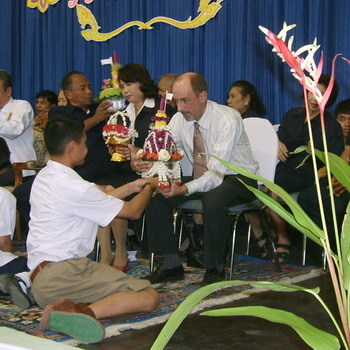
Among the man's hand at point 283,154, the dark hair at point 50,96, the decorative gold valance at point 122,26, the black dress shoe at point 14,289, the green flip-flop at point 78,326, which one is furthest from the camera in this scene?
the dark hair at point 50,96

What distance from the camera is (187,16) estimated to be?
5.88 metres

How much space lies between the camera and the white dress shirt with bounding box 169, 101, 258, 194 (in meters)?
3.65

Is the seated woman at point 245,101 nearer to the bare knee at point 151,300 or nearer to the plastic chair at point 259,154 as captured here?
the plastic chair at point 259,154

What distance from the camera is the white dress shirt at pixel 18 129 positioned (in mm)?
5066

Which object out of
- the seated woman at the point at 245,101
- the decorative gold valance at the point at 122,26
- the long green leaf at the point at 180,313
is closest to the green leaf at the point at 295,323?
the long green leaf at the point at 180,313

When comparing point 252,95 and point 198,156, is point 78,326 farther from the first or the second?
point 252,95

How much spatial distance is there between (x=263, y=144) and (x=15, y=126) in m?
2.06

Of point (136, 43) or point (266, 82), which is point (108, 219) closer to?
point (266, 82)

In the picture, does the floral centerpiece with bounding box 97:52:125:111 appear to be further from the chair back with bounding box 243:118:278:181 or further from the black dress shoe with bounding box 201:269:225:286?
the black dress shoe with bounding box 201:269:225:286

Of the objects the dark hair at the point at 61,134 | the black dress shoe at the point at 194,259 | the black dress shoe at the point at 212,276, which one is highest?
the dark hair at the point at 61,134

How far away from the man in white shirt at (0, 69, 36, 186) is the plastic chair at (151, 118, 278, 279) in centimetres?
181

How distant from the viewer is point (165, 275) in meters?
3.64

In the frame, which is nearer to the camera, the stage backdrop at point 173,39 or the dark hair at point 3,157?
the dark hair at point 3,157

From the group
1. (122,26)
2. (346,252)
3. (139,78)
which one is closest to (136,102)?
(139,78)
